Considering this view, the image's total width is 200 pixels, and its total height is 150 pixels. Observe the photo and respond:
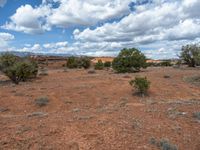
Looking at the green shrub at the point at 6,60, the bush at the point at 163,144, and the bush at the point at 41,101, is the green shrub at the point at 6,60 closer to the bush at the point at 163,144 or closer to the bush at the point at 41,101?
the bush at the point at 41,101

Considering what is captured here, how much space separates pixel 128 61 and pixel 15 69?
16.6 metres

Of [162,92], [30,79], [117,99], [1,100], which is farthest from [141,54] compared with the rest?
[1,100]

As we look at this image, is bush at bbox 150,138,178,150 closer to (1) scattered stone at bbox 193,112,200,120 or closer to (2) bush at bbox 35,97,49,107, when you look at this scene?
(1) scattered stone at bbox 193,112,200,120

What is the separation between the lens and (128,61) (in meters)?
41.3

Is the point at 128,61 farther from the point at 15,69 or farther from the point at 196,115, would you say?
the point at 196,115

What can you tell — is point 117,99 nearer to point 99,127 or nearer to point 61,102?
point 61,102

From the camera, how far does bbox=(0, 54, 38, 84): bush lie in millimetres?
30766

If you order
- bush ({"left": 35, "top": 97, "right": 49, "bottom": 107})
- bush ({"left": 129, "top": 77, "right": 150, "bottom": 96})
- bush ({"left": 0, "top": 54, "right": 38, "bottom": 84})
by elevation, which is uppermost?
bush ({"left": 0, "top": 54, "right": 38, "bottom": 84})

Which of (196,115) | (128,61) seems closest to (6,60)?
(128,61)

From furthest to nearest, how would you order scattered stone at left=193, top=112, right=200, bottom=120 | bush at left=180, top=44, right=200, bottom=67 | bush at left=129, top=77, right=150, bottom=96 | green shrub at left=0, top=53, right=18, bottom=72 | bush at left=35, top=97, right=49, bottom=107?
bush at left=180, top=44, right=200, bottom=67
green shrub at left=0, top=53, right=18, bottom=72
bush at left=129, top=77, right=150, bottom=96
bush at left=35, top=97, right=49, bottom=107
scattered stone at left=193, top=112, right=200, bottom=120

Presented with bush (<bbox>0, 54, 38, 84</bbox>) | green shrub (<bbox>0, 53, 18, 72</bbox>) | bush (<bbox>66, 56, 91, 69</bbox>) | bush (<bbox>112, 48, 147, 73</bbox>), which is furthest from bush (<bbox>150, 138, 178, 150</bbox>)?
bush (<bbox>66, 56, 91, 69</bbox>)

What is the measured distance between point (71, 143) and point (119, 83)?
17808 millimetres

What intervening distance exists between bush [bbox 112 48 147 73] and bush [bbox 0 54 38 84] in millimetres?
12697

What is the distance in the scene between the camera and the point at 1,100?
2006 centimetres
